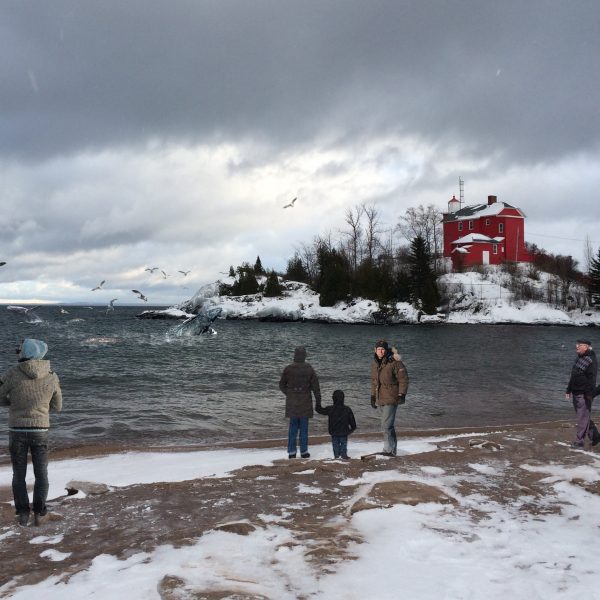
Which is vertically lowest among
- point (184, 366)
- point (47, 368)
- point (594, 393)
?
point (184, 366)

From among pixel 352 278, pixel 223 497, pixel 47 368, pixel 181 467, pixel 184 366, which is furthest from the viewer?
pixel 352 278

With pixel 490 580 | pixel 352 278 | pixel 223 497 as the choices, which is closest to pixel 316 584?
pixel 490 580

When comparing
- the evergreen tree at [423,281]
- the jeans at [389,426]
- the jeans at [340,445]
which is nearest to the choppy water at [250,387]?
the jeans at [340,445]

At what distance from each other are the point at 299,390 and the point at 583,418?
5.20 m

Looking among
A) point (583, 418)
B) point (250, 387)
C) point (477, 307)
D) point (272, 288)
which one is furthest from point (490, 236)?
point (583, 418)

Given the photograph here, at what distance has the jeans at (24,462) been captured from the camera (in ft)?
18.2

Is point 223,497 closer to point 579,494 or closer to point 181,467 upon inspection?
point 181,467

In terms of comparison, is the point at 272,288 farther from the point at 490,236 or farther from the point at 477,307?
the point at 490,236

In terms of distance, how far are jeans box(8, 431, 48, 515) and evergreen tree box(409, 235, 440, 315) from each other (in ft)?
220

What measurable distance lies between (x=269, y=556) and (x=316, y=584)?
643 mm

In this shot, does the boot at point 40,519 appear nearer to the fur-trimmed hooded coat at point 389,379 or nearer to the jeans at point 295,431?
the jeans at point 295,431

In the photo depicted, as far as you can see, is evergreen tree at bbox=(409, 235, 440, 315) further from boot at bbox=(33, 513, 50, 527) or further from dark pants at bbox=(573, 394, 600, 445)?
boot at bbox=(33, 513, 50, 527)

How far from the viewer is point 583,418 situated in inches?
360

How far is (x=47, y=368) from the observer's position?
18.7ft
